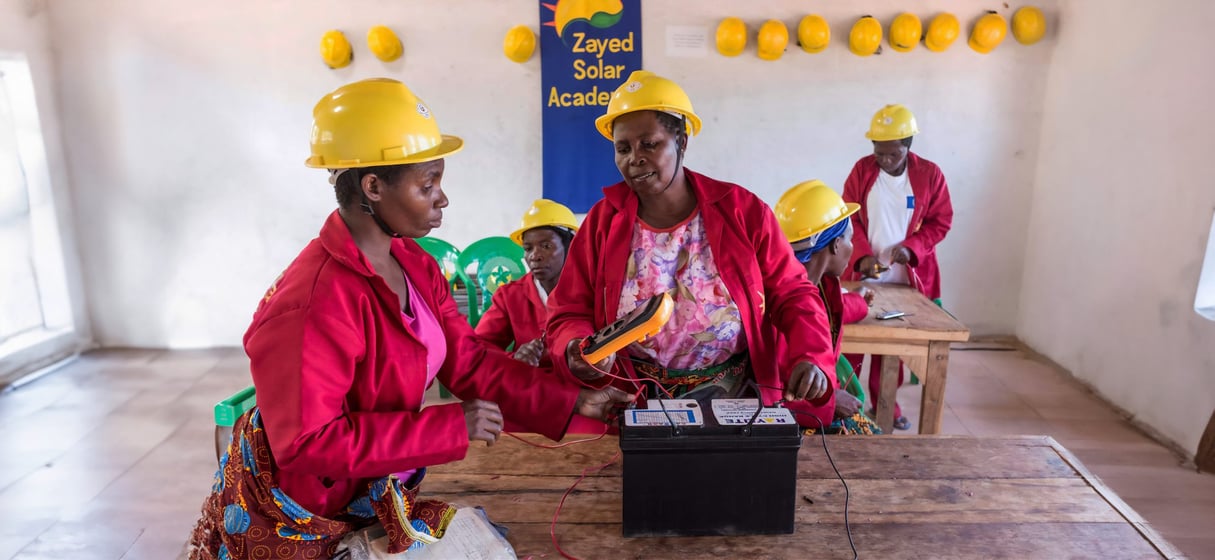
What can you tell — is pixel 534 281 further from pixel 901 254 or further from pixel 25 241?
pixel 25 241

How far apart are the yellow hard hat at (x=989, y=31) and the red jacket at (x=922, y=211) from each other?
57.3 inches

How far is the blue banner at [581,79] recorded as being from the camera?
540 centimetres

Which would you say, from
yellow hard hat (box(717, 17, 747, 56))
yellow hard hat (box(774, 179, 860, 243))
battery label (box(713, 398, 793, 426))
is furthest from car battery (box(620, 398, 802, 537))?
yellow hard hat (box(717, 17, 747, 56))

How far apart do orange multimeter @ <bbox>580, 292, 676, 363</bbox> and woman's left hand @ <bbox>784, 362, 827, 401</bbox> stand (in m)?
0.44

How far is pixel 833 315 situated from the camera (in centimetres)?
282

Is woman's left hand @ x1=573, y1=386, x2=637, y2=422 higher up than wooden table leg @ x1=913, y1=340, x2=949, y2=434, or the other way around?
woman's left hand @ x1=573, y1=386, x2=637, y2=422

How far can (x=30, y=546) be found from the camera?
10.6 ft

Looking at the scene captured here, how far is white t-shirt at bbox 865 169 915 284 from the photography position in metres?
4.48

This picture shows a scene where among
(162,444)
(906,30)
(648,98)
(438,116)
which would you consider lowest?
(162,444)

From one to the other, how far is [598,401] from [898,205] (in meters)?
3.30

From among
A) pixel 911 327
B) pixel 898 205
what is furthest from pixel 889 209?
pixel 911 327

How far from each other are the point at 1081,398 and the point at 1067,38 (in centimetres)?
255

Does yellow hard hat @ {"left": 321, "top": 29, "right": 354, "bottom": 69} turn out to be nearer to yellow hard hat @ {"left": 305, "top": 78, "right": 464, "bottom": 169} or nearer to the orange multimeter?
yellow hard hat @ {"left": 305, "top": 78, "right": 464, "bottom": 169}

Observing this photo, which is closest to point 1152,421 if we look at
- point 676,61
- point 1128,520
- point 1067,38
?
point 1067,38
